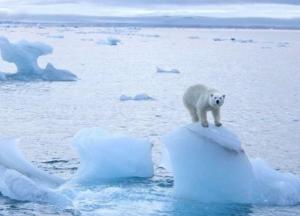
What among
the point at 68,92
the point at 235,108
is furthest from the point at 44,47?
the point at 235,108

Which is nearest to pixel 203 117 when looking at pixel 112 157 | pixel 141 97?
pixel 112 157

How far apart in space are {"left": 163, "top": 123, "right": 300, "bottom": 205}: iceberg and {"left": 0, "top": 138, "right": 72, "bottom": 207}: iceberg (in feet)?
4.62

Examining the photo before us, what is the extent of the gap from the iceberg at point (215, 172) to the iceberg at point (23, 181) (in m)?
1.41

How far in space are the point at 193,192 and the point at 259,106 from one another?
408 inches

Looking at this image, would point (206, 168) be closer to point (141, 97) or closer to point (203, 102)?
point (203, 102)

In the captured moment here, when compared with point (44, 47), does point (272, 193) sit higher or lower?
lower

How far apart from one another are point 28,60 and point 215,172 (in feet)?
50.6

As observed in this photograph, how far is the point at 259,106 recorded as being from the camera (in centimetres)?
1856

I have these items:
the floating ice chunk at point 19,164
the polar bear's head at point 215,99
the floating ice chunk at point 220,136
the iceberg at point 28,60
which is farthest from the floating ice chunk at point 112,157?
the iceberg at point 28,60

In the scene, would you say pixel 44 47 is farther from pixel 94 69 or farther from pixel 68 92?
pixel 94 69

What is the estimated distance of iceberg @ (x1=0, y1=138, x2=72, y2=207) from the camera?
845 centimetres

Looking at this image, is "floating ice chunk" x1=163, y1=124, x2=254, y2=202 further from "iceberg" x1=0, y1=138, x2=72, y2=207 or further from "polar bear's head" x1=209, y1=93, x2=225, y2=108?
"iceberg" x1=0, y1=138, x2=72, y2=207

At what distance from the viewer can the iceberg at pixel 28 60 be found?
896 inches

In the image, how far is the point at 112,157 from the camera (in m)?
9.51
